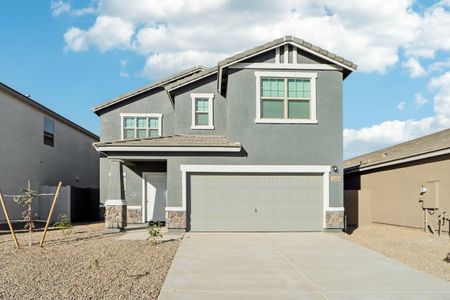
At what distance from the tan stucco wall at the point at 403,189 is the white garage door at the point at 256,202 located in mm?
4239

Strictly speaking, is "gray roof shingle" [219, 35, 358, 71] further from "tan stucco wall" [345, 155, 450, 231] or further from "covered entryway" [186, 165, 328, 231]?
"tan stucco wall" [345, 155, 450, 231]

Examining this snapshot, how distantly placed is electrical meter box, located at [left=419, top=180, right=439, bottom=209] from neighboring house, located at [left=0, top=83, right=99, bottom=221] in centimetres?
1797

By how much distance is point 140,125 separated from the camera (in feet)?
72.1

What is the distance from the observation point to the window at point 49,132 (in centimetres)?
2575

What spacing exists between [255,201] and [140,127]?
26.3 ft

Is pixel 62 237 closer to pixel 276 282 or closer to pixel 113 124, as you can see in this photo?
pixel 113 124

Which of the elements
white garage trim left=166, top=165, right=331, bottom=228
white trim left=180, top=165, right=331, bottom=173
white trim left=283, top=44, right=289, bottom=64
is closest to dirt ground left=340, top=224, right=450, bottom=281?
white garage trim left=166, top=165, right=331, bottom=228

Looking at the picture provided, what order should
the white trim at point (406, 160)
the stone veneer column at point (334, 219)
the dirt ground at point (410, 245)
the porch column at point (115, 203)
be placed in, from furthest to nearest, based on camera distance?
the porch column at point (115, 203) < the stone veneer column at point (334, 219) < the white trim at point (406, 160) < the dirt ground at point (410, 245)

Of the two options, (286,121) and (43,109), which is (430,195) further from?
(43,109)

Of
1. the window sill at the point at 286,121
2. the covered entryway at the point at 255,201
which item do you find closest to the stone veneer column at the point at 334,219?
the covered entryway at the point at 255,201

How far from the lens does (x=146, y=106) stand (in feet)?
72.4

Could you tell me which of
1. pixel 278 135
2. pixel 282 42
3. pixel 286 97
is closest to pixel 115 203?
pixel 278 135

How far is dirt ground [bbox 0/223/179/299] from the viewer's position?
7734 mm

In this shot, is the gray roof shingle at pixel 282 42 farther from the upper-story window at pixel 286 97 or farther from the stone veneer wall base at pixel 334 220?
the stone veneer wall base at pixel 334 220
